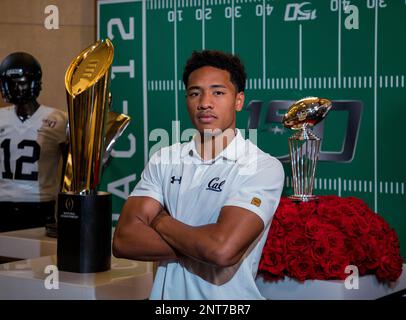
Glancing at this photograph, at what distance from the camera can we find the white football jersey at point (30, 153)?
4.04 meters

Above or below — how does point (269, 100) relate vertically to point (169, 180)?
above

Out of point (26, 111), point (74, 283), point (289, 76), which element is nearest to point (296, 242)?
point (74, 283)

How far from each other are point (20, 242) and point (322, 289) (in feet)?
5.12

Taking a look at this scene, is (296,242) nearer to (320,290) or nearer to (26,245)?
(320,290)

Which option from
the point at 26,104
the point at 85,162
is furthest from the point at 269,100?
the point at 85,162

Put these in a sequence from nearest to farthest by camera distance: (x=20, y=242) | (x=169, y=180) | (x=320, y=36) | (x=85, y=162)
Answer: (x=169, y=180) < (x=85, y=162) < (x=20, y=242) < (x=320, y=36)

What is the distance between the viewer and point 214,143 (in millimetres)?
2068

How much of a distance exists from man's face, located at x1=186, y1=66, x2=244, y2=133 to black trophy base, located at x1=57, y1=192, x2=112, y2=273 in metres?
0.63

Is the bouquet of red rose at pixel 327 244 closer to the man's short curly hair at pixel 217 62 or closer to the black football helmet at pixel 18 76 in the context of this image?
the man's short curly hair at pixel 217 62

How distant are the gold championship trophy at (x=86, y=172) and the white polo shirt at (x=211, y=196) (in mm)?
437

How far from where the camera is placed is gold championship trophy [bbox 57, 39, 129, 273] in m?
2.46
